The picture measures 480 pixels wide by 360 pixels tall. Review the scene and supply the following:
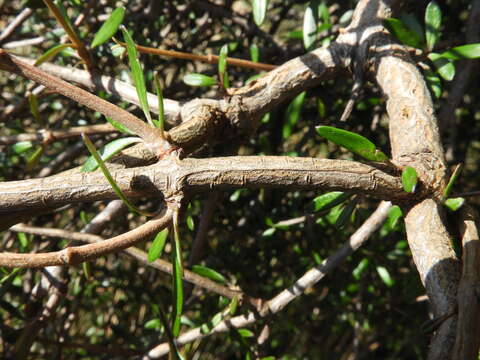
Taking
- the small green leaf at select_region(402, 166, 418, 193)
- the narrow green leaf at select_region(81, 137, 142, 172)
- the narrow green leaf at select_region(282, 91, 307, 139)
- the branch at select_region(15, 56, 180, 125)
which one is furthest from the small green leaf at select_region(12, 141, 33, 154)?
the small green leaf at select_region(402, 166, 418, 193)

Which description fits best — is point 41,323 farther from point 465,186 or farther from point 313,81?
point 465,186

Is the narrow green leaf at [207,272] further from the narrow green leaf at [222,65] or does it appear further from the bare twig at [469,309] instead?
the bare twig at [469,309]

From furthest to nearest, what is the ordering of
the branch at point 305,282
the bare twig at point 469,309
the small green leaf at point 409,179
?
the branch at point 305,282, the small green leaf at point 409,179, the bare twig at point 469,309

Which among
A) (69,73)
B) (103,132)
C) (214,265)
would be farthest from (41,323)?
(214,265)

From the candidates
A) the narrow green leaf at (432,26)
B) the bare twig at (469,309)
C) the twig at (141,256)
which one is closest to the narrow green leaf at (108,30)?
the twig at (141,256)

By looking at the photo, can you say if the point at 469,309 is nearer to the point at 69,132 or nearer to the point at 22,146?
the point at 69,132

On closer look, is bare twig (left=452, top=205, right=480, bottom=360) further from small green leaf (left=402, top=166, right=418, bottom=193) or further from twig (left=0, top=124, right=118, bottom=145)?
twig (left=0, top=124, right=118, bottom=145)
